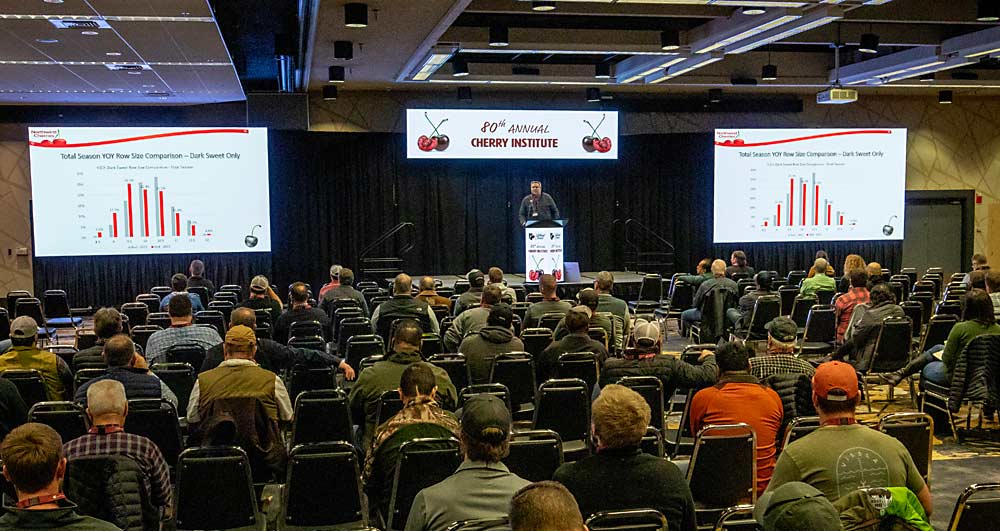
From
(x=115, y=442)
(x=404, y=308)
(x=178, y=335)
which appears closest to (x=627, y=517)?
(x=115, y=442)

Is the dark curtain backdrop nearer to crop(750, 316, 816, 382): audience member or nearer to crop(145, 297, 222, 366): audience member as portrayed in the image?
crop(145, 297, 222, 366): audience member

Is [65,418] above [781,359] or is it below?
below

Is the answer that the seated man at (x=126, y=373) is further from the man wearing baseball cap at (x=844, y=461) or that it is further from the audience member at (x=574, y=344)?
the man wearing baseball cap at (x=844, y=461)

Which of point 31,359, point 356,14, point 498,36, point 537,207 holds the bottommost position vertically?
point 31,359

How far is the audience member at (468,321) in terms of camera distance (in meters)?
7.83

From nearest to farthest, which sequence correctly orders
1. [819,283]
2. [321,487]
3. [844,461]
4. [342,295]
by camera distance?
[844,461]
[321,487]
[342,295]
[819,283]

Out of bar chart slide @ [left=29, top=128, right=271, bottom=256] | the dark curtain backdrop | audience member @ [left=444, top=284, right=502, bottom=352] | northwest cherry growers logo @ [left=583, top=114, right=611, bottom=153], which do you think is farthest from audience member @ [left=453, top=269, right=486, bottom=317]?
northwest cherry growers logo @ [left=583, top=114, right=611, bottom=153]

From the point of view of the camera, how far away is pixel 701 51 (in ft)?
40.0

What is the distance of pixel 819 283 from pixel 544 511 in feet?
31.8

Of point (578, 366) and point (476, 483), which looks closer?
point (476, 483)

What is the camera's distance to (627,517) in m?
3.05

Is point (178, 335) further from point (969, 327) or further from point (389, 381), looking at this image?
point (969, 327)

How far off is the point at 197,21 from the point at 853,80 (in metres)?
10.5

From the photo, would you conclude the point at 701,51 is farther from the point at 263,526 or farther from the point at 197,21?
the point at 263,526
